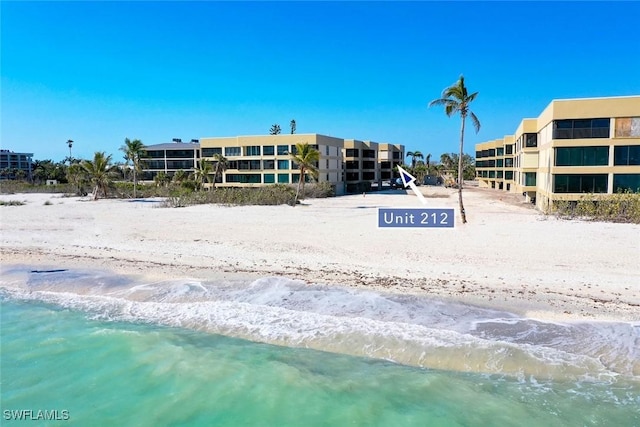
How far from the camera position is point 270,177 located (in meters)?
64.8

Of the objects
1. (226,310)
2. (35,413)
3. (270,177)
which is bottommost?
(35,413)

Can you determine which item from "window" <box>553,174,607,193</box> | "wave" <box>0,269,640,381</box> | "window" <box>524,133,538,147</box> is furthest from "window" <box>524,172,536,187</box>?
"wave" <box>0,269,640,381</box>

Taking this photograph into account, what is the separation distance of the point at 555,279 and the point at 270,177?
52.4 metres

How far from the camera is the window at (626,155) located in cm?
3125

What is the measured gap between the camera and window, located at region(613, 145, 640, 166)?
3125 cm

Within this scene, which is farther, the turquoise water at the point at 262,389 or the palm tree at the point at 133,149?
the palm tree at the point at 133,149

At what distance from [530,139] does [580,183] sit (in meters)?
18.0

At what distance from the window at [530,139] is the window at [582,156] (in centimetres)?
1705

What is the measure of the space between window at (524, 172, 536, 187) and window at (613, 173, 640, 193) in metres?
16.3

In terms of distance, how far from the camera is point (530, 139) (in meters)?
49.4

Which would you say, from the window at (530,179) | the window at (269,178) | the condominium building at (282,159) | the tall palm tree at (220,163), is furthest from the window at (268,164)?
the window at (530,179)

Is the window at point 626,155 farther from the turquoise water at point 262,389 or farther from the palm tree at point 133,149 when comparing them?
A: the palm tree at point 133,149

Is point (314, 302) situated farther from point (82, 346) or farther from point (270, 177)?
point (270, 177)

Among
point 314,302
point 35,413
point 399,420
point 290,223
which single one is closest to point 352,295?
point 314,302
